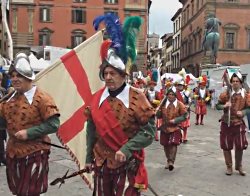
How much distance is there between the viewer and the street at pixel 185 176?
19.0 ft

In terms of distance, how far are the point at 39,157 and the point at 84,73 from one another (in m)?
1.43

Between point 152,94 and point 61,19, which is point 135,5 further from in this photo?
point 152,94

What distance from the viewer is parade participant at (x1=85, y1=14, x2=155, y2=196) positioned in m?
3.31

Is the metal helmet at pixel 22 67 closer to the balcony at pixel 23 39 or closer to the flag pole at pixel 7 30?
the flag pole at pixel 7 30

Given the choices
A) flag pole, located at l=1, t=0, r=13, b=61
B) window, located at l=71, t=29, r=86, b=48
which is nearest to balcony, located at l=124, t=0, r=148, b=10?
window, located at l=71, t=29, r=86, b=48

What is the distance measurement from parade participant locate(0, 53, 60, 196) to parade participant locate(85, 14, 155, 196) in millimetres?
442

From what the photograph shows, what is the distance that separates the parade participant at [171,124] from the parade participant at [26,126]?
3827mm

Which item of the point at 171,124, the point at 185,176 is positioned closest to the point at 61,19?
the point at 171,124

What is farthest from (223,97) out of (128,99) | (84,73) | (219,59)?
(219,59)

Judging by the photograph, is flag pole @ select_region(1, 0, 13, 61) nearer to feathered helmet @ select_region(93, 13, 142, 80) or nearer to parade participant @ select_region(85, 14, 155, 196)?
feathered helmet @ select_region(93, 13, 142, 80)

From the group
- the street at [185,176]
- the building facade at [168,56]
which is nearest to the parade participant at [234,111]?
the street at [185,176]

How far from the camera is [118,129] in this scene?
3.32 m

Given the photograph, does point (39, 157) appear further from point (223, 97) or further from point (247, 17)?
point (247, 17)

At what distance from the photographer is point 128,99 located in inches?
132
